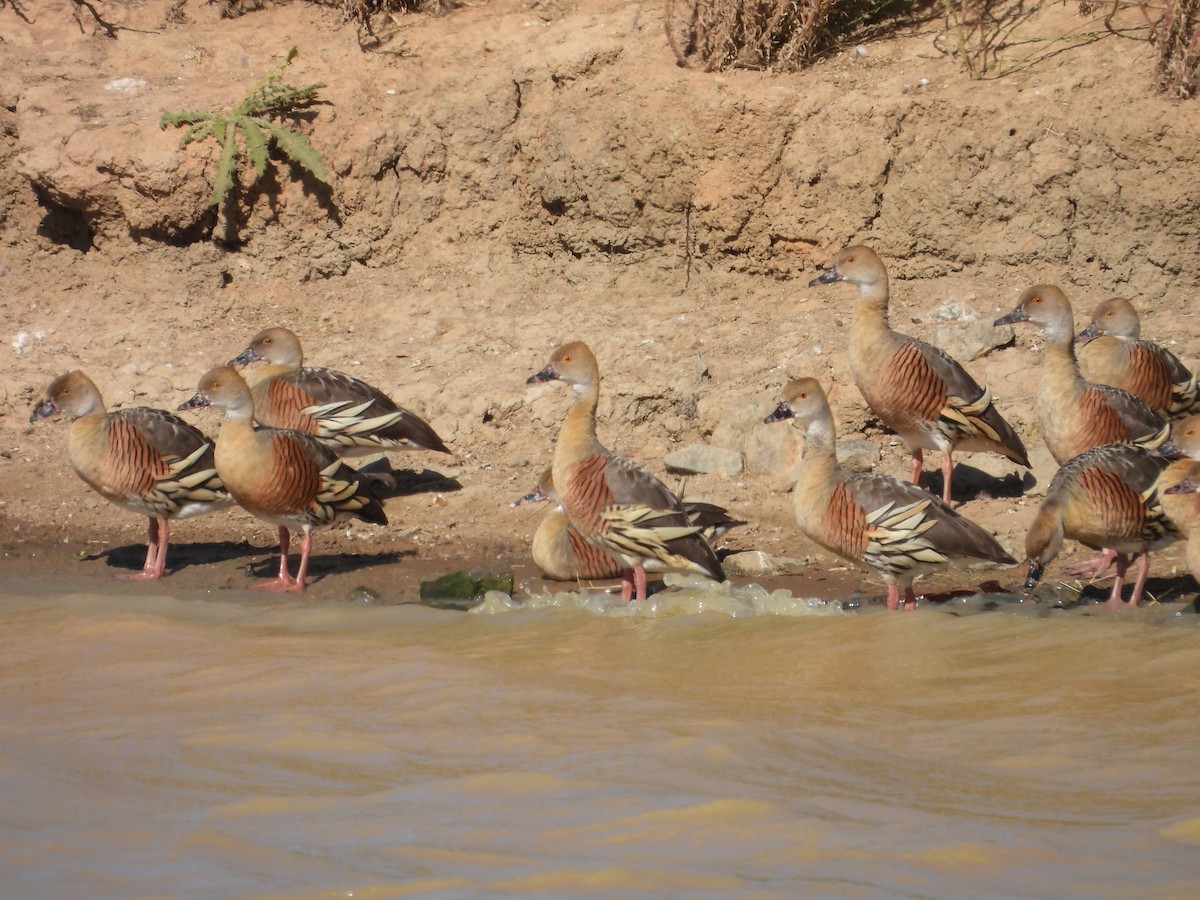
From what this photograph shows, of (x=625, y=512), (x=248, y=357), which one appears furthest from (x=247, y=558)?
(x=625, y=512)

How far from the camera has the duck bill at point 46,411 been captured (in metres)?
9.47

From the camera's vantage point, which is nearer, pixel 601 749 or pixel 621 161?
pixel 601 749

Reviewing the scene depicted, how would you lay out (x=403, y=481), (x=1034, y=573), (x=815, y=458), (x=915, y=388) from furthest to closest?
(x=403, y=481) → (x=915, y=388) → (x=815, y=458) → (x=1034, y=573)

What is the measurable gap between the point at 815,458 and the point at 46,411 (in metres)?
4.77

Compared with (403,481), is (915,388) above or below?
above

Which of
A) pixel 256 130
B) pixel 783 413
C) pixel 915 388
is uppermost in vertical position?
pixel 256 130

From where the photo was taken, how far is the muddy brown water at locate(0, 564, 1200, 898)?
4.26 metres

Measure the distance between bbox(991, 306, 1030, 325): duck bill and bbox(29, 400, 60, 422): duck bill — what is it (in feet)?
18.9

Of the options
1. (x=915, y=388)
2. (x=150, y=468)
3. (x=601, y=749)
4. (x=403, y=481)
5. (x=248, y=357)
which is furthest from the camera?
(x=248, y=357)

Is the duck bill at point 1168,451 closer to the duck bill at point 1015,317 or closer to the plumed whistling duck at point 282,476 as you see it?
the duck bill at point 1015,317

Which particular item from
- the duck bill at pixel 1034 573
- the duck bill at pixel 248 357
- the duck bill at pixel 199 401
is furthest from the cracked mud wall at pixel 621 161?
the duck bill at pixel 1034 573

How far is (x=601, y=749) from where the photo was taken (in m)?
Result: 5.30

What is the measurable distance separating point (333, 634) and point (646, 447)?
3.26 meters

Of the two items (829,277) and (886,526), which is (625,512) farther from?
(829,277)
